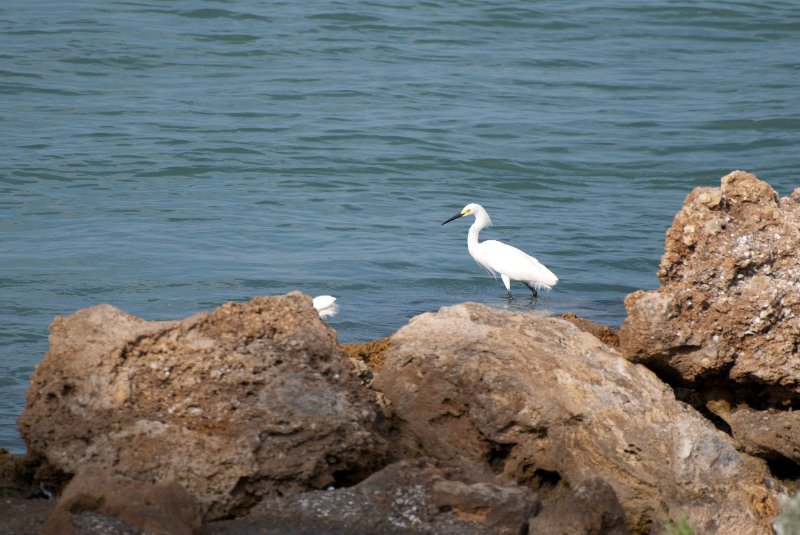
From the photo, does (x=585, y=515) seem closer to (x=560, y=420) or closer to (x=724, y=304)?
(x=560, y=420)

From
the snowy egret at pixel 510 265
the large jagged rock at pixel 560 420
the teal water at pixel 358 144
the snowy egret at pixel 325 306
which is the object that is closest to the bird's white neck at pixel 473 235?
the snowy egret at pixel 510 265

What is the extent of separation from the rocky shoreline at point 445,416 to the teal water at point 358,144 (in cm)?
200

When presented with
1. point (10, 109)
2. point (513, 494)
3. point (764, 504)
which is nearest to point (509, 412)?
point (513, 494)

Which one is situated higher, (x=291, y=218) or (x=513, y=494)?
(x=513, y=494)

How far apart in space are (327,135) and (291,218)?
4494 mm

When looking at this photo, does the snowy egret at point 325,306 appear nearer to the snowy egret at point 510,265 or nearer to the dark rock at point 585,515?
the snowy egret at point 510,265

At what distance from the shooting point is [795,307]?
563 cm

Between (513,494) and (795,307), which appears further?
(795,307)

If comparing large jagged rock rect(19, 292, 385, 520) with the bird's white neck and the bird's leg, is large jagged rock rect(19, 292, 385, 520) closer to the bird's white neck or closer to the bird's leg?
the bird's leg

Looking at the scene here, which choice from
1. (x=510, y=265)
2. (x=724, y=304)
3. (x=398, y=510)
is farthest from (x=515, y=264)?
(x=398, y=510)

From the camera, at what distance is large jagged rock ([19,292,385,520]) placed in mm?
4504

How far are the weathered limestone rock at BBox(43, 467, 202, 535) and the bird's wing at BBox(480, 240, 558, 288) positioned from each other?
7742 millimetres

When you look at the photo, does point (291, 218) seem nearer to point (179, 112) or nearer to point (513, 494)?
point (179, 112)

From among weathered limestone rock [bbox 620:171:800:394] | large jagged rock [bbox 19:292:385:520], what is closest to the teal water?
large jagged rock [bbox 19:292:385:520]
